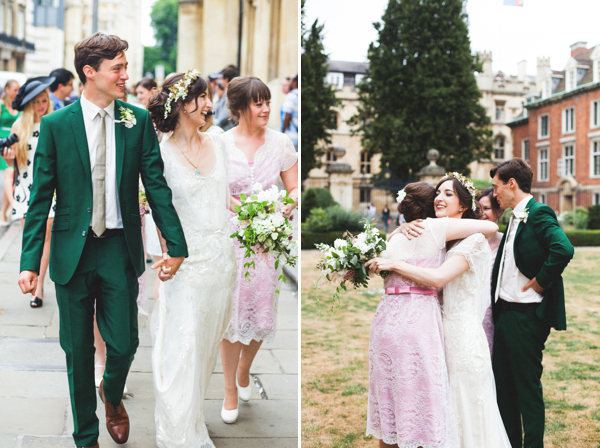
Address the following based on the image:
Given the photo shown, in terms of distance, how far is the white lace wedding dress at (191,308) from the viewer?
3881mm

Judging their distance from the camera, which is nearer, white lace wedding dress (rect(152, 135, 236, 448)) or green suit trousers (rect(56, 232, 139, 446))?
green suit trousers (rect(56, 232, 139, 446))

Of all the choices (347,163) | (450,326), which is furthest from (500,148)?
(450,326)

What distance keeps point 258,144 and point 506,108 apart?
60.2 meters

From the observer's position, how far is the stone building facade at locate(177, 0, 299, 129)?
15837mm

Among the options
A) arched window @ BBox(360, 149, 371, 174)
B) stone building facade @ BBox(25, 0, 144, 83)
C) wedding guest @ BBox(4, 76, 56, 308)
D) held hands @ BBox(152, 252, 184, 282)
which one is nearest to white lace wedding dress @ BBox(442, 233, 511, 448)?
held hands @ BBox(152, 252, 184, 282)

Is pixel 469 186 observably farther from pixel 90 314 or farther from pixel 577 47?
pixel 577 47

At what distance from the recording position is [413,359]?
3.64m

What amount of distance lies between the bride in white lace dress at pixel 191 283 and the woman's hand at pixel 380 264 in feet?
3.07

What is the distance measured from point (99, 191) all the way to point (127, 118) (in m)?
0.43

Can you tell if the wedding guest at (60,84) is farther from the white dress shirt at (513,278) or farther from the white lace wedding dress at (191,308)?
the white dress shirt at (513,278)

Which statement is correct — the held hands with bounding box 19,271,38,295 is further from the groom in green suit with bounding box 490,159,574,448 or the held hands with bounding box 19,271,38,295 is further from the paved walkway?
the groom in green suit with bounding box 490,159,574,448

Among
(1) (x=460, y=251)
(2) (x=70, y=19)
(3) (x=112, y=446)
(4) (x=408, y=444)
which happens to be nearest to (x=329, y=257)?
(1) (x=460, y=251)

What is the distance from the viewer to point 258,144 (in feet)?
16.0

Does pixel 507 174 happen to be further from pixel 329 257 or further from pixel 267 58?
pixel 267 58
